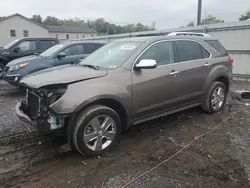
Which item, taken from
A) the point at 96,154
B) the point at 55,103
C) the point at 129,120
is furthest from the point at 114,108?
the point at 55,103

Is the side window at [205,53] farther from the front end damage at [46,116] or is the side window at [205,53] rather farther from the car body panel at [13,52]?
the car body panel at [13,52]

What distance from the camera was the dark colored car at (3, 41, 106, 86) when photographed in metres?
7.51

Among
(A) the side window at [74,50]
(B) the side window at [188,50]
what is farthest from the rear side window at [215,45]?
(A) the side window at [74,50]

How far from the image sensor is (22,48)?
10578mm

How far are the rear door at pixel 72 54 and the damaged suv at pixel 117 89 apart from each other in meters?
3.67

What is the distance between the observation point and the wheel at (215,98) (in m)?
5.11

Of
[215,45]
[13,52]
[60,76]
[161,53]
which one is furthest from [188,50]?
[13,52]

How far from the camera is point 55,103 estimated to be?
120 inches

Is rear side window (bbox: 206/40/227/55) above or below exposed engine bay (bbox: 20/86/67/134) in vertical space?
above

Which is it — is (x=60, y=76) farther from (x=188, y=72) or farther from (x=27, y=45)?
(x=27, y=45)

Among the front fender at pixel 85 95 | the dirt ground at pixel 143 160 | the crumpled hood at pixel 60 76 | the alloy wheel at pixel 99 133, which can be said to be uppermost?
the crumpled hood at pixel 60 76

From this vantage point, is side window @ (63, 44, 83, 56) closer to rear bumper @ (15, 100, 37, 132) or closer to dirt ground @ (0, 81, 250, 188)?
dirt ground @ (0, 81, 250, 188)

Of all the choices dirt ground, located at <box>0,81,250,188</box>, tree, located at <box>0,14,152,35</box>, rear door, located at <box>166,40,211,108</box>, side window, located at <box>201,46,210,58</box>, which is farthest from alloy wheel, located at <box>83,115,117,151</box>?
tree, located at <box>0,14,152,35</box>

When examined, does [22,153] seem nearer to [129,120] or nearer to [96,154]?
[96,154]
